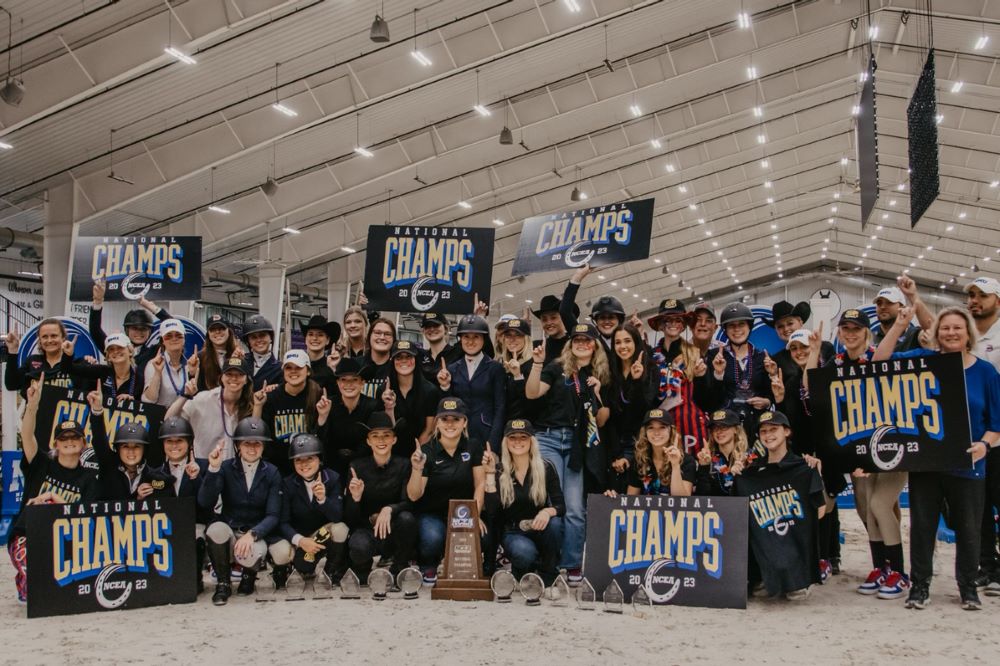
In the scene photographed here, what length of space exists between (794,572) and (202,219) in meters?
17.8

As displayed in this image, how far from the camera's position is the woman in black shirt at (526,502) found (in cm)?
527

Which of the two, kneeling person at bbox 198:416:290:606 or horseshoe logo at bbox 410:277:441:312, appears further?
horseshoe logo at bbox 410:277:441:312

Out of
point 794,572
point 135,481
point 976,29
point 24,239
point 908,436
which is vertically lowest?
point 794,572

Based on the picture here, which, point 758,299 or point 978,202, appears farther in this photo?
point 758,299

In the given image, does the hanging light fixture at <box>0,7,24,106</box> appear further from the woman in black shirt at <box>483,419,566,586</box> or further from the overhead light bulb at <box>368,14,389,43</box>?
the woman in black shirt at <box>483,419,566,586</box>

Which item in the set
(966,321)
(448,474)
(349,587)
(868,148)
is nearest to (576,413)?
(448,474)

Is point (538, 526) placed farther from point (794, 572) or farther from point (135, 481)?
point (135, 481)

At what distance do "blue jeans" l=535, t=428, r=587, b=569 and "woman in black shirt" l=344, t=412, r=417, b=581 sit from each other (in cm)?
99

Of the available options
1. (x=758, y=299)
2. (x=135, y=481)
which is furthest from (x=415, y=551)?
(x=758, y=299)

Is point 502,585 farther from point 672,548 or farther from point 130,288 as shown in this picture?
point 130,288

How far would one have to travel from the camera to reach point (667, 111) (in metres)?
18.9

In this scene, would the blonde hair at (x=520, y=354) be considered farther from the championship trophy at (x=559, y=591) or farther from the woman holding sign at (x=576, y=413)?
the championship trophy at (x=559, y=591)

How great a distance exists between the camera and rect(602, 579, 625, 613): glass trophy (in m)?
4.71

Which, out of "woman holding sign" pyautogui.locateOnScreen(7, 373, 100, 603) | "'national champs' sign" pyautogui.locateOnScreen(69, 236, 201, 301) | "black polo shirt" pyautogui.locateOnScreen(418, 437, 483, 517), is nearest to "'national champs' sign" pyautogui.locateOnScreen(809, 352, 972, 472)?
"black polo shirt" pyautogui.locateOnScreen(418, 437, 483, 517)
